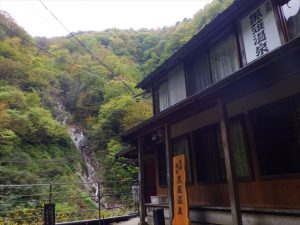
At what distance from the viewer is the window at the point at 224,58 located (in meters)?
8.24

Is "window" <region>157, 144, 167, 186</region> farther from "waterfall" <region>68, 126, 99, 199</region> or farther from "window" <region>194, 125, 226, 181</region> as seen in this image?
"waterfall" <region>68, 126, 99, 199</region>

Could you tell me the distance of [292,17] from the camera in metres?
6.74

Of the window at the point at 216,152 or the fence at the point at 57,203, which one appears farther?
the fence at the point at 57,203

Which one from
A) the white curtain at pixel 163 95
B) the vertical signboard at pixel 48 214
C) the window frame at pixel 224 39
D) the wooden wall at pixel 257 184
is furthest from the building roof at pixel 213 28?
the vertical signboard at pixel 48 214

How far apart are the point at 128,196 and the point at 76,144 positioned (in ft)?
29.7

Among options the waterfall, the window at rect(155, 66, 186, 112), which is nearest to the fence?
the waterfall

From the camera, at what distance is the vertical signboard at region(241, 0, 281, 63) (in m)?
6.99

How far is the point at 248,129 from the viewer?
6855 mm

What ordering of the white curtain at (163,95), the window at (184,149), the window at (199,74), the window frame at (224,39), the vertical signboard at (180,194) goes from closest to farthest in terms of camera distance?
the vertical signboard at (180,194)
the window frame at (224,39)
the window at (184,149)
the window at (199,74)
the white curtain at (163,95)

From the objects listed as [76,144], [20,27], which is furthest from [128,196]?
[20,27]

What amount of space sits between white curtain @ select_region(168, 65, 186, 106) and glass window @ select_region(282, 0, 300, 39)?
175 inches

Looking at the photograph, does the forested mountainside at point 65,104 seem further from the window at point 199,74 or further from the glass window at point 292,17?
the glass window at point 292,17

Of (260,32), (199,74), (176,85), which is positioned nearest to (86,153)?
(176,85)

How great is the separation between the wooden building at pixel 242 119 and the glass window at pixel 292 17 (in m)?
0.02
